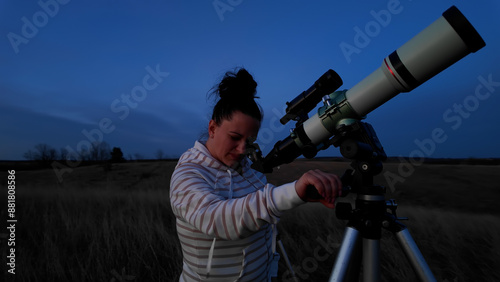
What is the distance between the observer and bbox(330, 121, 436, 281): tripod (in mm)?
1087

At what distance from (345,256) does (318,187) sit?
40 cm

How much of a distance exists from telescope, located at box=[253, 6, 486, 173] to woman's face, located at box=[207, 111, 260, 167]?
20 centimetres

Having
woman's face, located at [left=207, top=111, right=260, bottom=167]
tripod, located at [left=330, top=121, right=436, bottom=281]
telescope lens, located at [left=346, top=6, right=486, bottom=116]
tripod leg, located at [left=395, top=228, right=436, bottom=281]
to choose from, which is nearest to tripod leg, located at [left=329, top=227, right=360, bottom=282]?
tripod, located at [left=330, top=121, right=436, bottom=281]

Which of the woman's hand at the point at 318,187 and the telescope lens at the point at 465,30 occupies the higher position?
the telescope lens at the point at 465,30

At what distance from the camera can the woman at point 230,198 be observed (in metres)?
0.93

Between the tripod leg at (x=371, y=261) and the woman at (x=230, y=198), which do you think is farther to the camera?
the tripod leg at (x=371, y=261)

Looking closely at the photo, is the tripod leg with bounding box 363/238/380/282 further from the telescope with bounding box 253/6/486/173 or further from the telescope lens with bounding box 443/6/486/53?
the telescope lens with bounding box 443/6/486/53

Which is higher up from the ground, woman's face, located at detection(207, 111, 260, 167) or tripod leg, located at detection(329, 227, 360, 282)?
woman's face, located at detection(207, 111, 260, 167)

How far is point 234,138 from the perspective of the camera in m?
1.63

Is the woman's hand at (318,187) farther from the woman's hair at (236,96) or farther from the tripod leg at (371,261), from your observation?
the woman's hair at (236,96)

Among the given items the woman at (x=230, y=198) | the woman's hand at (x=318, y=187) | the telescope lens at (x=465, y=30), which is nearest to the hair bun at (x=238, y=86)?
the woman at (x=230, y=198)

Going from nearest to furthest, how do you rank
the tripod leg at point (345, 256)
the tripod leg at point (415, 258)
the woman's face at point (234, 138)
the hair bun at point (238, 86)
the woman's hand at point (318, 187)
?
the woman's hand at point (318, 187)
the tripod leg at point (345, 256)
the tripod leg at point (415, 258)
the woman's face at point (234, 138)
the hair bun at point (238, 86)

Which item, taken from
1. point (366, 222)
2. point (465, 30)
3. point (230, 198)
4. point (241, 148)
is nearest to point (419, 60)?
point (465, 30)

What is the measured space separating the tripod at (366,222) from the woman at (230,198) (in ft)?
0.94
